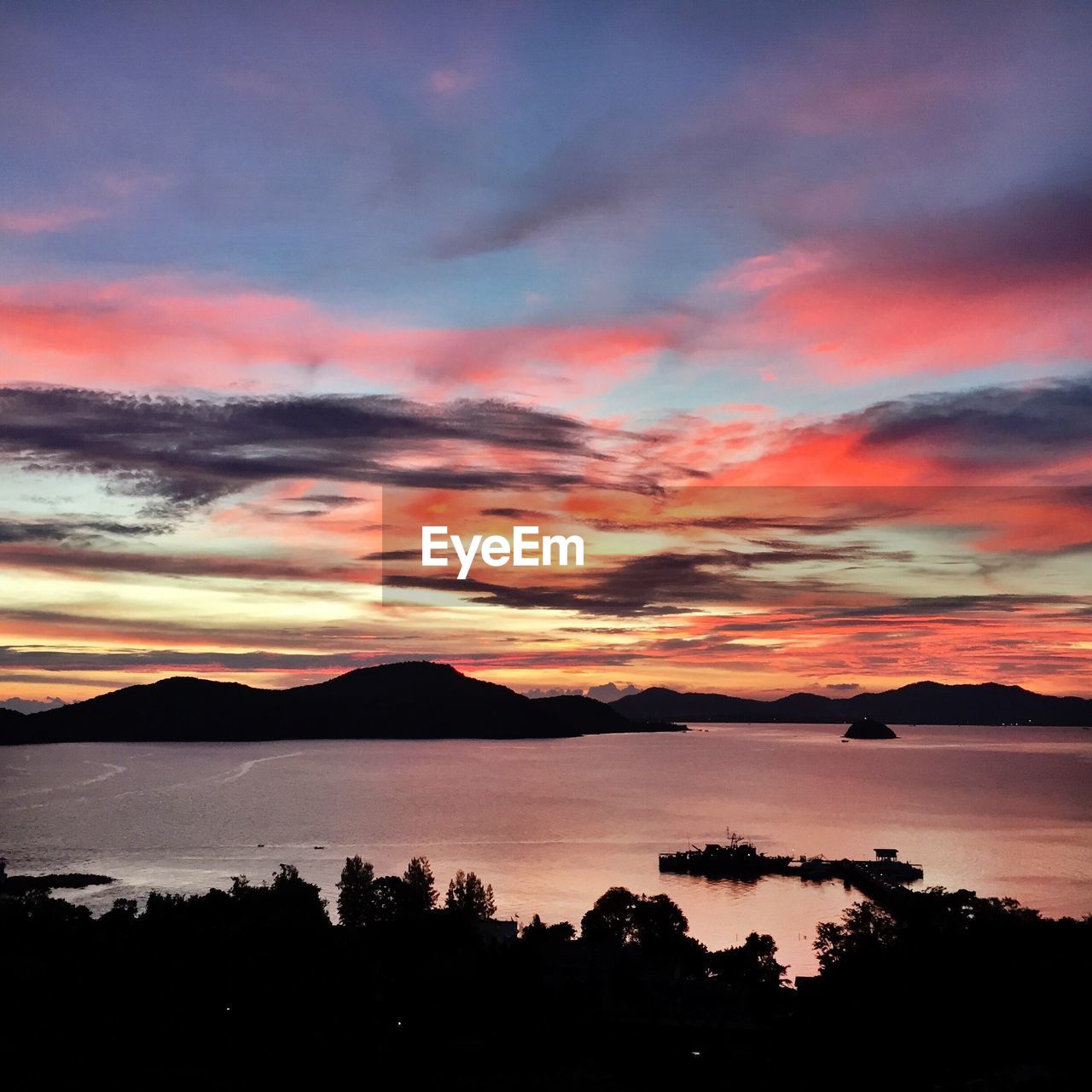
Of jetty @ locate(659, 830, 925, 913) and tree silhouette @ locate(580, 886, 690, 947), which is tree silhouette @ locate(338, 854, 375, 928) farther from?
jetty @ locate(659, 830, 925, 913)

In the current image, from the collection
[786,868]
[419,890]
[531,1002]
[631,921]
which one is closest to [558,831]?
[786,868]

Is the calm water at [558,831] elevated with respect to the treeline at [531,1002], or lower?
lower

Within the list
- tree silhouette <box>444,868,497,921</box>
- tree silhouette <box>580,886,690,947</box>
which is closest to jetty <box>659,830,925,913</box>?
tree silhouette <box>580,886,690,947</box>

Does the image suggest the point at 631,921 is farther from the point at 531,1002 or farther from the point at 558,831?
the point at 558,831

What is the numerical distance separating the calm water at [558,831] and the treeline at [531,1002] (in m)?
25.1

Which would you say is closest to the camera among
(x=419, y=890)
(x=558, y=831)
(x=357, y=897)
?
(x=357, y=897)

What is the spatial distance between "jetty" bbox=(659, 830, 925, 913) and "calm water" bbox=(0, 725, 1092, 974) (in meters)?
2.44

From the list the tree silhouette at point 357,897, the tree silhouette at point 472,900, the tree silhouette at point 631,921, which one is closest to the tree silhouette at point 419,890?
the tree silhouette at point 472,900

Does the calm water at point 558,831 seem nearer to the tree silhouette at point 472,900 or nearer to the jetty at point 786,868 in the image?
the jetty at point 786,868

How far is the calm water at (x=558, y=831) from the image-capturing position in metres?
86.4

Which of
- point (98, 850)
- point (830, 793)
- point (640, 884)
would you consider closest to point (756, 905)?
point (640, 884)

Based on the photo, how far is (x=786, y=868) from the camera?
100 m

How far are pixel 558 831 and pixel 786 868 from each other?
2993 cm

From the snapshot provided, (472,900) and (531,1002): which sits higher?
(531,1002)
